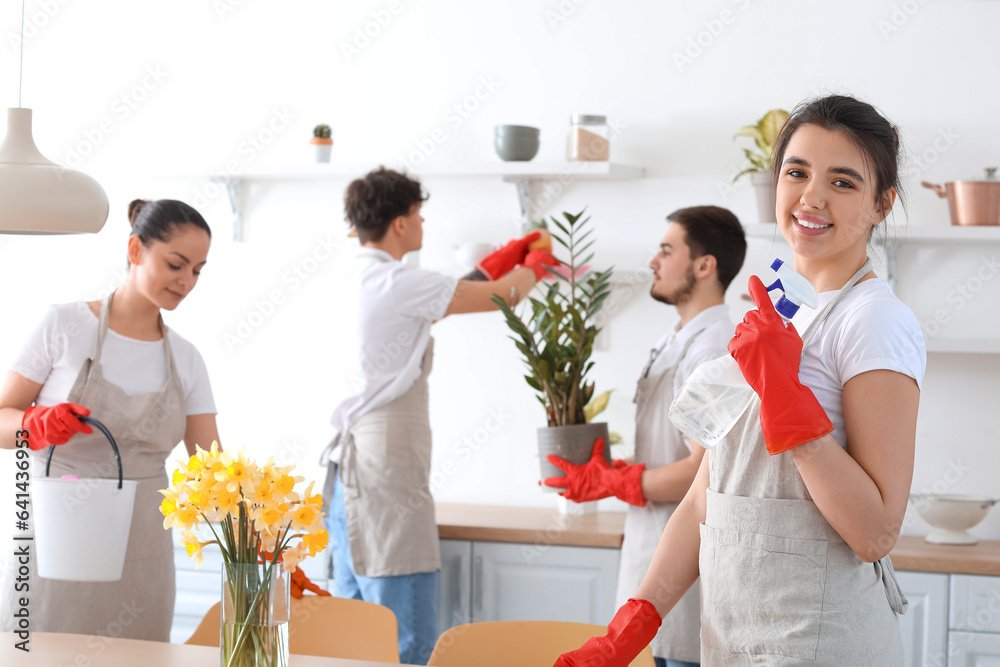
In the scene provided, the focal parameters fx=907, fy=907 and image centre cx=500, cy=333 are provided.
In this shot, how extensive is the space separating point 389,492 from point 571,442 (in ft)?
1.63

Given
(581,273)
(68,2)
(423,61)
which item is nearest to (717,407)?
(581,273)

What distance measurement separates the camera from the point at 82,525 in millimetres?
1412

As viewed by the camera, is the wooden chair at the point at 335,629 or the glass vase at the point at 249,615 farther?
the wooden chair at the point at 335,629

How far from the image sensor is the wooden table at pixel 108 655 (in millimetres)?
1343

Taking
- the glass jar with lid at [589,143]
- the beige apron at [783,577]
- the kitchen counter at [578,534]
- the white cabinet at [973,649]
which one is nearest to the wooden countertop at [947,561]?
the kitchen counter at [578,534]

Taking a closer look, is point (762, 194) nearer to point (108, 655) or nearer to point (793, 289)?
point (793, 289)

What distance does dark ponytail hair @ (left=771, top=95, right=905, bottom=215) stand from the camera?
3.68ft

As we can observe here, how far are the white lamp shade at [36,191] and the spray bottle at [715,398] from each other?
887 millimetres

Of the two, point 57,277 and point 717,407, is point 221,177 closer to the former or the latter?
point 57,277

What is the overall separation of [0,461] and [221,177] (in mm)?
1265

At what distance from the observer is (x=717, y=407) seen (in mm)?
1164

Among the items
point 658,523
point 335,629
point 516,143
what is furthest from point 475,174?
point 335,629

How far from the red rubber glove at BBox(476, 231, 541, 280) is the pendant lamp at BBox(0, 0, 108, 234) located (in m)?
1.20

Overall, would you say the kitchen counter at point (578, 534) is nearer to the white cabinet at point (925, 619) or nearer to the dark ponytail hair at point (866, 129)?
the white cabinet at point (925, 619)
